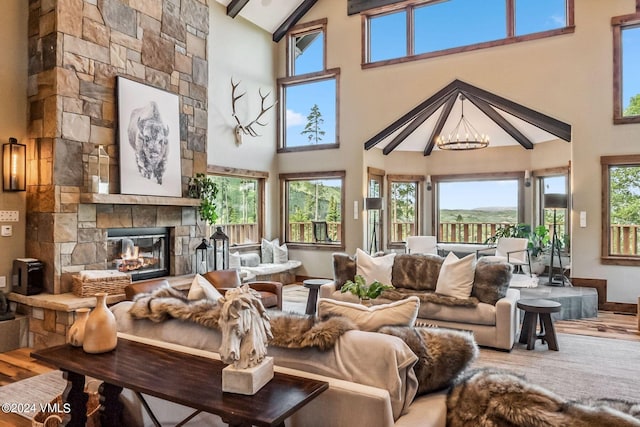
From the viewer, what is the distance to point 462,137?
912 centimetres

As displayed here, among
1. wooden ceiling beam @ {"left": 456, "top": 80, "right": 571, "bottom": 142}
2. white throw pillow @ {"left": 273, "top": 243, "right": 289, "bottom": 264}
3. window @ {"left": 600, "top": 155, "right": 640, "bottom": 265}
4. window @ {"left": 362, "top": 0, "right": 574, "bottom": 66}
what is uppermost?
window @ {"left": 362, "top": 0, "right": 574, "bottom": 66}

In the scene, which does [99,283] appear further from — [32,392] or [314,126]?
[314,126]

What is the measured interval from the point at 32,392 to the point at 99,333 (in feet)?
6.11

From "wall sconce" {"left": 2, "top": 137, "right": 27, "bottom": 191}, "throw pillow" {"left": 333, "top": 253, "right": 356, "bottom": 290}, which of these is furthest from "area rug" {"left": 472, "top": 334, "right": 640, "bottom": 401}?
"wall sconce" {"left": 2, "top": 137, "right": 27, "bottom": 191}

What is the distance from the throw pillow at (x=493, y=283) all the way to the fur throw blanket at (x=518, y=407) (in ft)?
9.39

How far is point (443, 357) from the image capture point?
73.8 inches

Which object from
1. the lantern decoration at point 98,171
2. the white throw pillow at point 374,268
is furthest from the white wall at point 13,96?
the white throw pillow at point 374,268

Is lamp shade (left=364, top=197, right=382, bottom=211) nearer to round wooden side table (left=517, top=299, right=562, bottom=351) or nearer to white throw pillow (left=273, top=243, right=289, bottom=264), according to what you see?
white throw pillow (left=273, top=243, right=289, bottom=264)

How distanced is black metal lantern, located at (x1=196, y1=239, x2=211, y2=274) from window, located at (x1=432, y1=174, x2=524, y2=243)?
18.4ft

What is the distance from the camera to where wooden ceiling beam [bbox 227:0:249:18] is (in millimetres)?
7426

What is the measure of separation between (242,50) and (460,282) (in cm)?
585

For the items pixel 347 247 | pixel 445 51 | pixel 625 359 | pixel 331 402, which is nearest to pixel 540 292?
pixel 625 359

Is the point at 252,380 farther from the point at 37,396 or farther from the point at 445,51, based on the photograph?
the point at 445,51

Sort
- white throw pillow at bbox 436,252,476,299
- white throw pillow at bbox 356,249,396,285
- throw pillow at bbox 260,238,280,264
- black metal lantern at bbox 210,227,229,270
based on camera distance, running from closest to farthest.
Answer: white throw pillow at bbox 436,252,476,299, white throw pillow at bbox 356,249,396,285, black metal lantern at bbox 210,227,229,270, throw pillow at bbox 260,238,280,264
